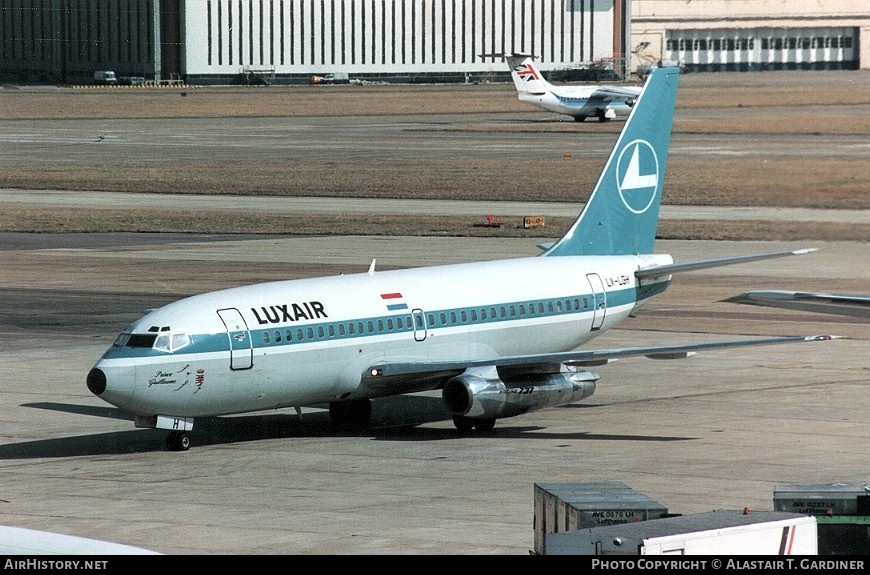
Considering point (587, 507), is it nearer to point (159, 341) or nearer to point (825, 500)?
point (825, 500)

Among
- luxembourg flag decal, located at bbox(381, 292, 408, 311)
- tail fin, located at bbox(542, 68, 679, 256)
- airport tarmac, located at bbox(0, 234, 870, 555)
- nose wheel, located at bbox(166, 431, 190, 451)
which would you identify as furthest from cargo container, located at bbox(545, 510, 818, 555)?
tail fin, located at bbox(542, 68, 679, 256)

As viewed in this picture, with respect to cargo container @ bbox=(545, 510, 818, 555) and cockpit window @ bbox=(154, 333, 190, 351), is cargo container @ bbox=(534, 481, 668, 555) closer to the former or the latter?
cargo container @ bbox=(545, 510, 818, 555)

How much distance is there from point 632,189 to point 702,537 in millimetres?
27609

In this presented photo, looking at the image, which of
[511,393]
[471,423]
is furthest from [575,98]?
[511,393]

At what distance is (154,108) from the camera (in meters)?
196

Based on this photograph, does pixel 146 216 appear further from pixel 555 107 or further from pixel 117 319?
pixel 555 107

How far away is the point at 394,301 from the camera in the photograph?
36531 millimetres

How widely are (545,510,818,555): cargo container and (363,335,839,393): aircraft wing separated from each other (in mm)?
15993

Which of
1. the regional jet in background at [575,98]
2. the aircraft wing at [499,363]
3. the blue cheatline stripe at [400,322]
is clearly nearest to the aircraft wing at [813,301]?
the aircraft wing at [499,363]

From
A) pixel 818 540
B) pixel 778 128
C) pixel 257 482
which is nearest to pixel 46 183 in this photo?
pixel 778 128

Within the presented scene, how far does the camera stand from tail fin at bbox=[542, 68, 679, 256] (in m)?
43.1

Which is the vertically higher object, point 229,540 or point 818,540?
point 818,540

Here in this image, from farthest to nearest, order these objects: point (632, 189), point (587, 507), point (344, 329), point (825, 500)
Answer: point (632, 189)
point (344, 329)
point (825, 500)
point (587, 507)

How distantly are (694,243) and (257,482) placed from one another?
46.8 metres
